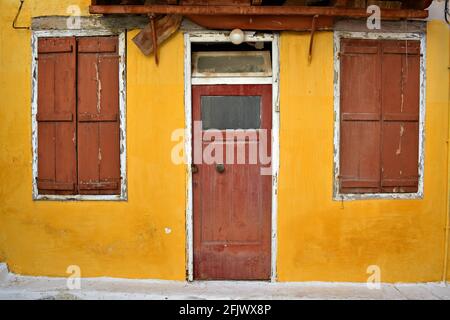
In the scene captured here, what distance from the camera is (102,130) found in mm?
5055

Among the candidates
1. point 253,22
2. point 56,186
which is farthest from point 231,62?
point 56,186

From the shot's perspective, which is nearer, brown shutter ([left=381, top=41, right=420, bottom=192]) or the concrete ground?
the concrete ground

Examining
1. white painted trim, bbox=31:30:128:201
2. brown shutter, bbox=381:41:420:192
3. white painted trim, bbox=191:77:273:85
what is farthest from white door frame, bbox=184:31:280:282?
brown shutter, bbox=381:41:420:192

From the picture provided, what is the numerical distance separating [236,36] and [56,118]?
7.24 ft

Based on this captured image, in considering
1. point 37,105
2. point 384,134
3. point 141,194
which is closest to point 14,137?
point 37,105

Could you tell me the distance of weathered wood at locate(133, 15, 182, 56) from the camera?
485cm

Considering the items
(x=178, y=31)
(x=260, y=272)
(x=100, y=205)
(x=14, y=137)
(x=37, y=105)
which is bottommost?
(x=260, y=272)

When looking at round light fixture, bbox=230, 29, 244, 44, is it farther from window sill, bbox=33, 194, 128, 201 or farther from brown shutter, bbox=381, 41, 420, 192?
window sill, bbox=33, 194, 128, 201

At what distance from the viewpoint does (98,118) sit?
5.04 metres

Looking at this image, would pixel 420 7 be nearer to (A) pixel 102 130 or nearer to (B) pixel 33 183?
(A) pixel 102 130

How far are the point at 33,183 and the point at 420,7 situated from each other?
4688mm

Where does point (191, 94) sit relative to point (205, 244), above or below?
above

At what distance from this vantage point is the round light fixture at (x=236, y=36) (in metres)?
4.82

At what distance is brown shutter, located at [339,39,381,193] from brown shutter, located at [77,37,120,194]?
8.34ft
